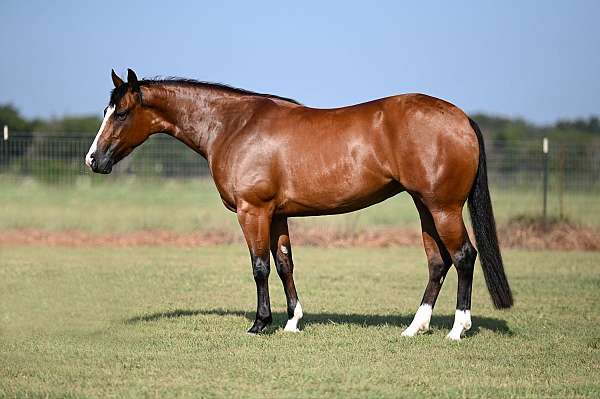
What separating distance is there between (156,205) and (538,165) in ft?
36.6

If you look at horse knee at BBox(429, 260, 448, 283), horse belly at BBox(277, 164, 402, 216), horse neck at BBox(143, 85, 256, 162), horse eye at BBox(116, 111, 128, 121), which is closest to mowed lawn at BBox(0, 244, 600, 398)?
horse knee at BBox(429, 260, 448, 283)

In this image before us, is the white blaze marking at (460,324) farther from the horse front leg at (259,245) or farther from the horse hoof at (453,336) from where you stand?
the horse front leg at (259,245)

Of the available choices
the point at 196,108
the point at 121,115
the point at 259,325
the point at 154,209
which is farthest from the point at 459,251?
the point at 154,209

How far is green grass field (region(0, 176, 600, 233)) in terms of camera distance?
1878 cm

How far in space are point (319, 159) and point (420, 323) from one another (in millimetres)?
1863

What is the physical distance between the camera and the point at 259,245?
Result: 8.15 meters

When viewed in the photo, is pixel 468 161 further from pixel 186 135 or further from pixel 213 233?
pixel 213 233

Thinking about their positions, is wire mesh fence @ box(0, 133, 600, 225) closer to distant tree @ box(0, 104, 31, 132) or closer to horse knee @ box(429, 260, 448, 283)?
distant tree @ box(0, 104, 31, 132)

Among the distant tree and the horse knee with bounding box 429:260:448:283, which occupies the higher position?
the distant tree

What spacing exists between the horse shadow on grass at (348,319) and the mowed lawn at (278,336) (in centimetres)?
2

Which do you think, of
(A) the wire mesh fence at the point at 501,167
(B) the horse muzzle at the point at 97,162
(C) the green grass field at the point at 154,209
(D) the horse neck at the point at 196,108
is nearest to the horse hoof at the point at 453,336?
(D) the horse neck at the point at 196,108

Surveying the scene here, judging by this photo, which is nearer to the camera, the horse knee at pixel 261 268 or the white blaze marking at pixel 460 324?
the white blaze marking at pixel 460 324

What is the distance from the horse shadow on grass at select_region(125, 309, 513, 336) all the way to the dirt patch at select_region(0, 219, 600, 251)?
757 cm

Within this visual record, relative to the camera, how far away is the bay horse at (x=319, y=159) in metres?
7.70
